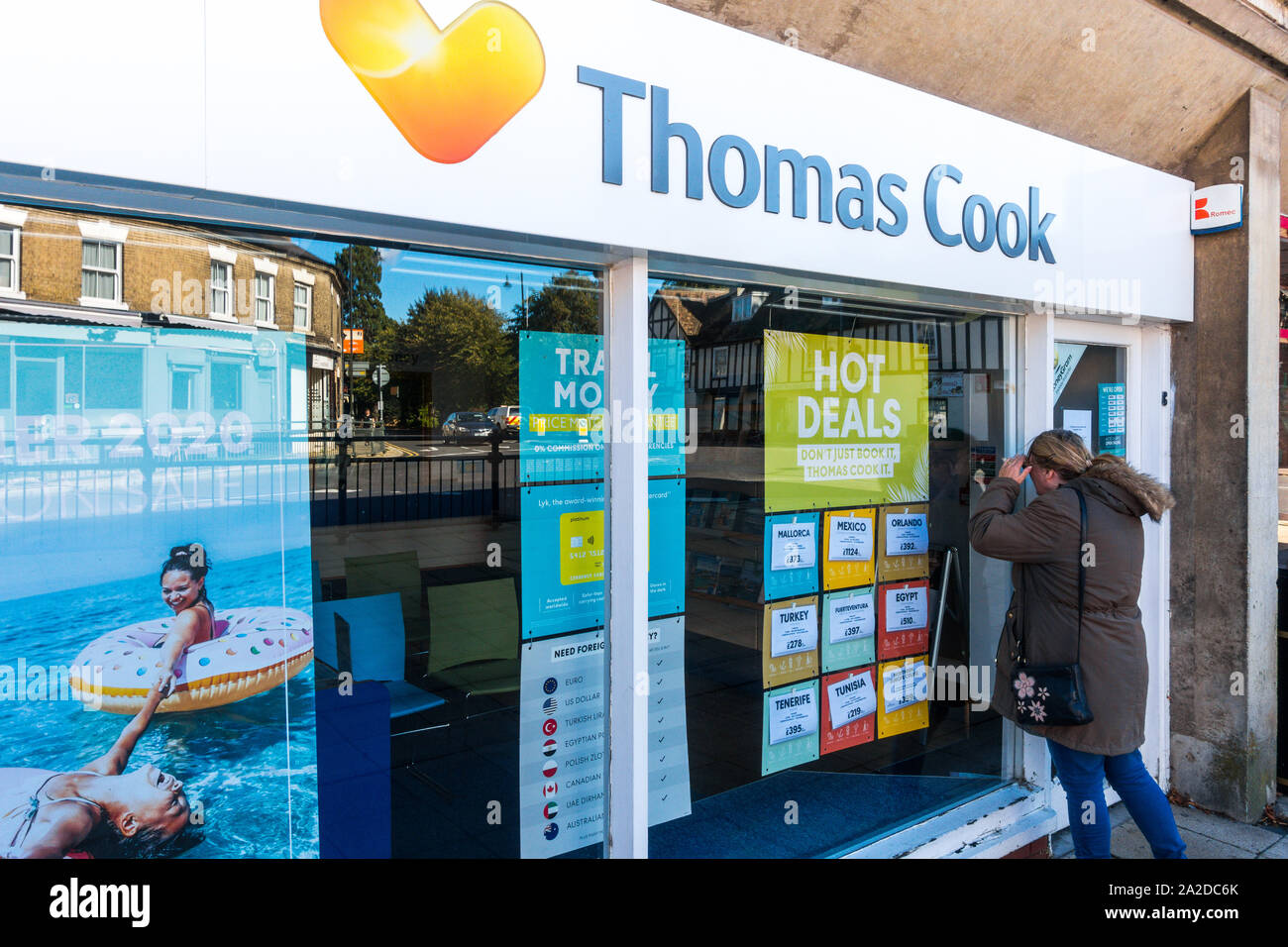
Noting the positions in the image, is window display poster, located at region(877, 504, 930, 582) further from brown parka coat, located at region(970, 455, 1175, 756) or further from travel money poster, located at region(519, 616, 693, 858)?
travel money poster, located at region(519, 616, 693, 858)

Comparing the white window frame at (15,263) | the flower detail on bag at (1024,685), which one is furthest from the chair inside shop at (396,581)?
the flower detail on bag at (1024,685)

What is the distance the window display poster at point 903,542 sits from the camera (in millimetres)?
3723

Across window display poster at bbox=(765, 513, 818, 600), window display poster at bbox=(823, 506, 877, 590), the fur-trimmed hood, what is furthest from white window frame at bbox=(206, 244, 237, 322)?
the fur-trimmed hood

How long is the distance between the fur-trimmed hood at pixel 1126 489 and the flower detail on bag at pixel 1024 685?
29.5 inches

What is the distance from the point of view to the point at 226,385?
2186 millimetres

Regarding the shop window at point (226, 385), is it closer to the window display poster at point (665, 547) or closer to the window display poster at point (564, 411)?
the window display poster at point (564, 411)

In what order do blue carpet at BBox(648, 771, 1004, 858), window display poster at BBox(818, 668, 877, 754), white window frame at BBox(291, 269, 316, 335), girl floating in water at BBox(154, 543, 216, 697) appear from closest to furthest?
girl floating in water at BBox(154, 543, 216, 697) < white window frame at BBox(291, 269, 316, 335) < blue carpet at BBox(648, 771, 1004, 858) < window display poster at BBox(818, 668, 877, 754)

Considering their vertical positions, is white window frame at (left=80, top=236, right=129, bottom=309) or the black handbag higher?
white window frame at (left=80, top=236, right=129, bottom=309)

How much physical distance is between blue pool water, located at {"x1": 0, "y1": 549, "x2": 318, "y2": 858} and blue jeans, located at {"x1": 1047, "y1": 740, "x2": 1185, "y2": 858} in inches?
110

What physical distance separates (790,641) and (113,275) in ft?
8.45

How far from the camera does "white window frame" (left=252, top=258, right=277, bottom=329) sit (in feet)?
7.20

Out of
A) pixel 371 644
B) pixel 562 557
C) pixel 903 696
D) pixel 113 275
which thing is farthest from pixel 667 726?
pixel 113 275

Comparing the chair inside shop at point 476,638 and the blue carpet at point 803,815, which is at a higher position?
the chair inside shop at point 476,638
